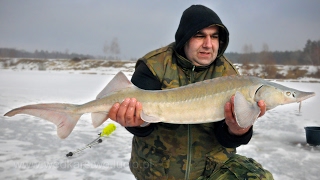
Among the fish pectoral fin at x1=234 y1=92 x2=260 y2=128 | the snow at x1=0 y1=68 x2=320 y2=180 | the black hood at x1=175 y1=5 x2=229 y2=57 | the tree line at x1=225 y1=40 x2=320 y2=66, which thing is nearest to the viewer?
the fish pectoral fin at x1=234 y1=92 x2=260 y2=128

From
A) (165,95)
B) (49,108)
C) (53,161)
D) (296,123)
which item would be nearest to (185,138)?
(165,95)

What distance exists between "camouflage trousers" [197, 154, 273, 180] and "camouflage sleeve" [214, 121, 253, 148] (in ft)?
0.41

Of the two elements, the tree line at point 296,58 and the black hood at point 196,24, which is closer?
the black hood at point 196,24

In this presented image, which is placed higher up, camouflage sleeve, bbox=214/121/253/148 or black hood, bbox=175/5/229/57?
black hood, bbox=175/5/229/57

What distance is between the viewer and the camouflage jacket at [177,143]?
226 centimetres

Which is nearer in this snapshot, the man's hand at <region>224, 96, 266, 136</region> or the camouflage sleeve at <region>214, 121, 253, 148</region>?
the man's hand at <region>224, 96, 266, 136</region>

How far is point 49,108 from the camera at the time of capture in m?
1.88

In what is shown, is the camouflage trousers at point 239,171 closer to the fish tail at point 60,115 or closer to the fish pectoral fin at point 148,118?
the fish pectoral fin at point 148,118

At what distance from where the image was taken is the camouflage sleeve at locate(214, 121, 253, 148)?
81.7 inches

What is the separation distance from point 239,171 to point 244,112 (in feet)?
1.60

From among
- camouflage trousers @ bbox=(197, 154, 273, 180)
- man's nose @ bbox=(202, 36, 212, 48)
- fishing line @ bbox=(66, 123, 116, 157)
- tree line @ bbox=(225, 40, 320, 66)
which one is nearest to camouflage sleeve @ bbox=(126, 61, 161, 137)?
man's nose @ bbox=(202, 36, 212, 48)

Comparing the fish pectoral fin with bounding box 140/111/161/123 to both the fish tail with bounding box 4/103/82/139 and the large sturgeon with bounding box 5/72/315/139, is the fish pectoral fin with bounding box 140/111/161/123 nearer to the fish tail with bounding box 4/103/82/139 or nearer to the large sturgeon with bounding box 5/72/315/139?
the large sturgeon with bounding box 5/72/315/139

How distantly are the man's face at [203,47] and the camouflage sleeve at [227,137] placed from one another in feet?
1.60

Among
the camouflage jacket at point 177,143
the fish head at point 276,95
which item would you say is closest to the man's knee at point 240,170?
the camouflage jacket at point 177,143
